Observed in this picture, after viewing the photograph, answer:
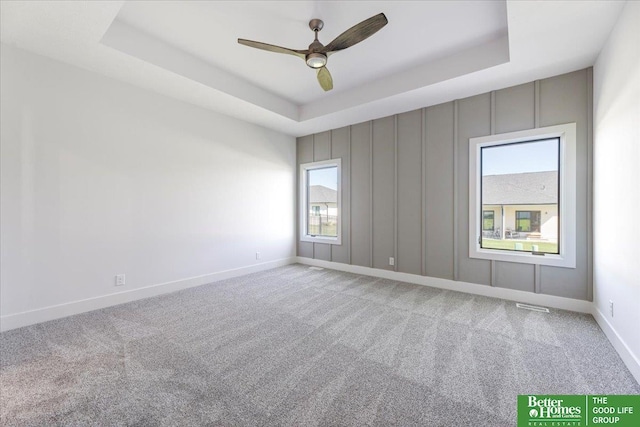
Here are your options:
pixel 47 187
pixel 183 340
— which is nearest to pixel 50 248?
pixel 47 187

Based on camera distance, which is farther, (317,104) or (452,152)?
(317,104)

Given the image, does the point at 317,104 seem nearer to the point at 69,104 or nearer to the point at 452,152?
the point at 452,152

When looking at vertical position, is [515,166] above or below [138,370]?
above

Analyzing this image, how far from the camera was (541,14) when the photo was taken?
2.19 metres

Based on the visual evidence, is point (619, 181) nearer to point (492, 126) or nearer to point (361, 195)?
point (492, 126)

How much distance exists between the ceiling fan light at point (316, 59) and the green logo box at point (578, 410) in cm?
305

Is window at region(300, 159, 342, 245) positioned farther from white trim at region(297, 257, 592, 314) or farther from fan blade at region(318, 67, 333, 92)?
fan blade at region(318, 67, 333, 92)

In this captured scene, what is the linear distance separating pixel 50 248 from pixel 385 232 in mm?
4442

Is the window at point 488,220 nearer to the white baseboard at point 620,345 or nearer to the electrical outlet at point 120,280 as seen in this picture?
the white baseboard at point 620,345

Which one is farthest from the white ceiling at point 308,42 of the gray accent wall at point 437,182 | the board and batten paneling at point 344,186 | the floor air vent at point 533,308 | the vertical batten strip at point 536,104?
the floor air vent at point 533,308

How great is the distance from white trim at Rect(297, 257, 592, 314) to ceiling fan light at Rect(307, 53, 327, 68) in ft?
11.0

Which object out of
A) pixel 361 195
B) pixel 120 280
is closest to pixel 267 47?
pixel 361 195

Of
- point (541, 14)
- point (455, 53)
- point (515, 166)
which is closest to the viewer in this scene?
point (541, 14)

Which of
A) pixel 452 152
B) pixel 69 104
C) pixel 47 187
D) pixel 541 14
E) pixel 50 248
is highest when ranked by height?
pixel 541 14
